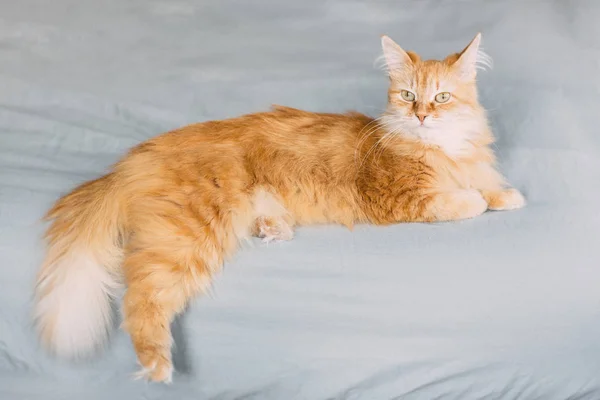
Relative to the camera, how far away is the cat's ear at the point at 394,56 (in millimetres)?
2062

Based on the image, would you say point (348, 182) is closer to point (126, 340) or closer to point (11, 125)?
point (126, 340)

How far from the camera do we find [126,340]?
1753 mm

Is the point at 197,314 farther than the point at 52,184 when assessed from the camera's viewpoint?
No

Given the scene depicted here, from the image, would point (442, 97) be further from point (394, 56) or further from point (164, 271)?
point (164, 271)

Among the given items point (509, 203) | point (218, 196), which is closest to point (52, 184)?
point (218, 196)

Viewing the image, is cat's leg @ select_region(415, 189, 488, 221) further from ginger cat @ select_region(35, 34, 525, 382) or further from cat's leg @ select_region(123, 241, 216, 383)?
cat's leg @ select_region(123, 241, 216, 383)

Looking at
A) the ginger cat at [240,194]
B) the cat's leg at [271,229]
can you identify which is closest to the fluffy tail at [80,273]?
the ginger cat at [240,194]

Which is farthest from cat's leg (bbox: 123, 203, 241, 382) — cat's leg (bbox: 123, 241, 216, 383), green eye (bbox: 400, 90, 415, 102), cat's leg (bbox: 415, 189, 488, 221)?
green eye (bbox: 400, 90, 415, 102)

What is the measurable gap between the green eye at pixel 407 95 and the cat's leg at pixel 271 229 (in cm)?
47

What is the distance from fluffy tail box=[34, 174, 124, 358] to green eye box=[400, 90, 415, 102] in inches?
30.7

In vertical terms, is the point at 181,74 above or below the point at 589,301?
above

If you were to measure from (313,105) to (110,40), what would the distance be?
792 millimetres

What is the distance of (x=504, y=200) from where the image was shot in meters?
1.96

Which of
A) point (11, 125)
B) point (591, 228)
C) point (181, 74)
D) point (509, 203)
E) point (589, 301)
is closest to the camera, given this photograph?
point (589, 301)
